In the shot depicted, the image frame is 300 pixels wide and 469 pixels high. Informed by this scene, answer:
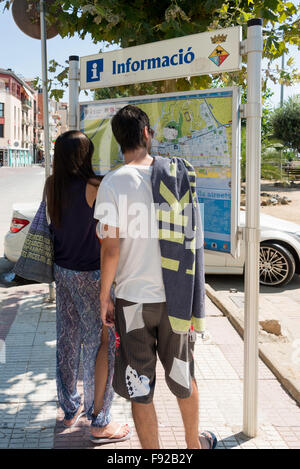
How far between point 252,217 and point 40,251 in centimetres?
132

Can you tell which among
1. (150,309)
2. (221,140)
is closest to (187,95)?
(221,140)

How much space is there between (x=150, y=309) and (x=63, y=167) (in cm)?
100

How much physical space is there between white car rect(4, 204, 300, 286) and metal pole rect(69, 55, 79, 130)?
3669 mm

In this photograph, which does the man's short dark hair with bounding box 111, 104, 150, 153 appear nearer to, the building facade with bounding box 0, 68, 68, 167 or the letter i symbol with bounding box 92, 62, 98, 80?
the letter i symbol with bounding box 92, 62, 98, 80

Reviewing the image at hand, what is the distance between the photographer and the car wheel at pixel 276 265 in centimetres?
706

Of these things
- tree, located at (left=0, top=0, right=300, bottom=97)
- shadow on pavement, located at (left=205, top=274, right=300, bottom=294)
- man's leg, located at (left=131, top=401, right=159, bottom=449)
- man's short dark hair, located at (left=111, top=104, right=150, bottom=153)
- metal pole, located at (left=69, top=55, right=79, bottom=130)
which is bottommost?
shadow on pavement, located at (left=205, top=274, right=300, bottom=294)

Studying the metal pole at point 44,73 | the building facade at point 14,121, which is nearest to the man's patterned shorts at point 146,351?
the metal pole at point 44,73

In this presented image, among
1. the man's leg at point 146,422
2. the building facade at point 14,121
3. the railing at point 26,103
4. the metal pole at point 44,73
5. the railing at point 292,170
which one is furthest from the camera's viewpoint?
the railing at point 26,103

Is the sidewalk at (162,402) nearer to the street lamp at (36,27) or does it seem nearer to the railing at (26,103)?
the street lamp at (36,27)

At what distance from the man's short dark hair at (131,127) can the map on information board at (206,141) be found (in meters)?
0.74

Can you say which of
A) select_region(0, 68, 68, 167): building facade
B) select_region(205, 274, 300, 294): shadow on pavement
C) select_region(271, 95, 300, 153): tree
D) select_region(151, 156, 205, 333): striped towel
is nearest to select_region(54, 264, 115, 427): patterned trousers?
select_region(151, 156, 205, 333): striped towel

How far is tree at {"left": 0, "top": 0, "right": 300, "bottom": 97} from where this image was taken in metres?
4.43

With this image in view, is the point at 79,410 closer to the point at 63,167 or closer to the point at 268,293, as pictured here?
the point at 63,167

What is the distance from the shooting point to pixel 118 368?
2.46 m
